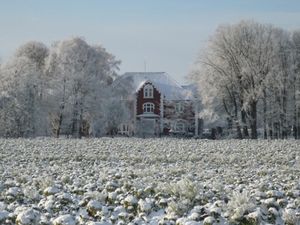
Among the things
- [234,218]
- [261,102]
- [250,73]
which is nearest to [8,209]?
[234,218]

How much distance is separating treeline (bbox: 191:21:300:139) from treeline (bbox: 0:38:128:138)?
13.0m

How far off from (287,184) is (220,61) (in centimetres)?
4272

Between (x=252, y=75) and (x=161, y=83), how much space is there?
30.0 meters

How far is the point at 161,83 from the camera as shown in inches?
3258

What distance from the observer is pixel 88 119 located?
64750mm

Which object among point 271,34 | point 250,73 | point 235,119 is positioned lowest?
point 235,119

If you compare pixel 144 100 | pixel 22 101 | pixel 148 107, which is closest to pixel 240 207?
pixel 22 101

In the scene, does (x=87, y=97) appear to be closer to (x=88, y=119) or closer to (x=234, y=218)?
(x=88, y=119)

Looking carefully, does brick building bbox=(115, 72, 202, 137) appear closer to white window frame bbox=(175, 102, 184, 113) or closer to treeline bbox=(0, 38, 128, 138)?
white window frame bbox=(175, 102, 184, 113)

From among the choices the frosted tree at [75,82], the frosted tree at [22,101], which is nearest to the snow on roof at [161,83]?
the frosted tree at [75,82]

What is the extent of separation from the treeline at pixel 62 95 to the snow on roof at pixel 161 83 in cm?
885

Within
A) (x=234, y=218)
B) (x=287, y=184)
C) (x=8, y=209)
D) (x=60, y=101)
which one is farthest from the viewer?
(x=60, y=101)

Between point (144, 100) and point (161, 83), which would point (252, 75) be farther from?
point (161, 83)

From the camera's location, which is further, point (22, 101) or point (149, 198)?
point (22, 101)
